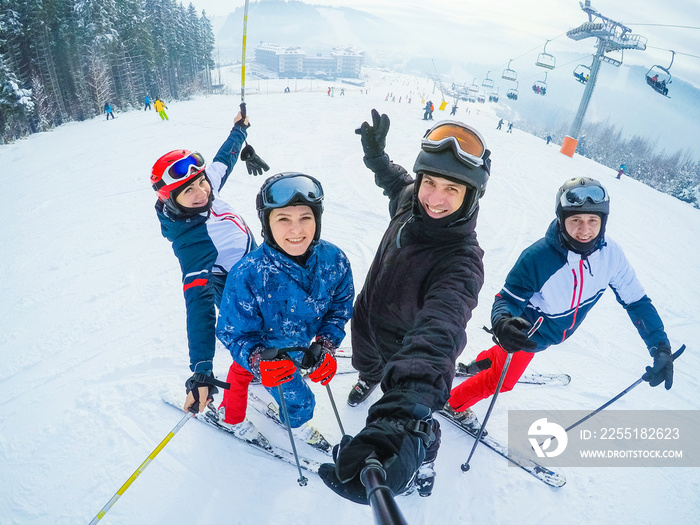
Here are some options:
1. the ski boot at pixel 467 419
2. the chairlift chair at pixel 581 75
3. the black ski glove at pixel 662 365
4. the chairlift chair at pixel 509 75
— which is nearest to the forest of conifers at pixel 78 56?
the ski boot at pixel 467 419

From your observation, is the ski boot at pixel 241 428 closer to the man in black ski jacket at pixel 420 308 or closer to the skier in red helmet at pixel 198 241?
the skier in red helmet at pixel 198 241

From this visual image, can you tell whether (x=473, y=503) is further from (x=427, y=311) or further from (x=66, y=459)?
(x=66, y=459)

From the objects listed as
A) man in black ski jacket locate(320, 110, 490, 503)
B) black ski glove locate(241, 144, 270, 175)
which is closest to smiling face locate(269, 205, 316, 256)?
man in black ski jacket locate(320, 110, 490, 503)

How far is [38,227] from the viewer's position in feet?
22.9

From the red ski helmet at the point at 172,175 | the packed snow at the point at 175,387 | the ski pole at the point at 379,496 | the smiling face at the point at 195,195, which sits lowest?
the packed snow at the point at 175,387

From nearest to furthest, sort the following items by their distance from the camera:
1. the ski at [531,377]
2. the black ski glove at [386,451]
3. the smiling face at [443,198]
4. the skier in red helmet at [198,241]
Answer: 1. the black ski glove at [386,451]
2. the smiling face at [443,198]
3. the skier in red helmet at [198,241]
4. the ski at [531,377]

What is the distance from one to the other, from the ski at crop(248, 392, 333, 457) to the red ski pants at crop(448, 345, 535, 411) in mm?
1338

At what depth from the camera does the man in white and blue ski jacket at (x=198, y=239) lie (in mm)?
2422

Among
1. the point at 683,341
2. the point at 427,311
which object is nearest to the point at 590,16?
the point at 683,341

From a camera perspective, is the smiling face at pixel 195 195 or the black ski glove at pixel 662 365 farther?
the black ski glove at pixel 662 365

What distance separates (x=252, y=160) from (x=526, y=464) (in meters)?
4.63

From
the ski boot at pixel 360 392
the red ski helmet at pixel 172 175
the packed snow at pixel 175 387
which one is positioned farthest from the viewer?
the ski boot at pixel 360 392

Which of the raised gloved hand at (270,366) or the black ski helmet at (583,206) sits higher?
the black ski helmet at (583,206)

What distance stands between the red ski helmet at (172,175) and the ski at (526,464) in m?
3.03
